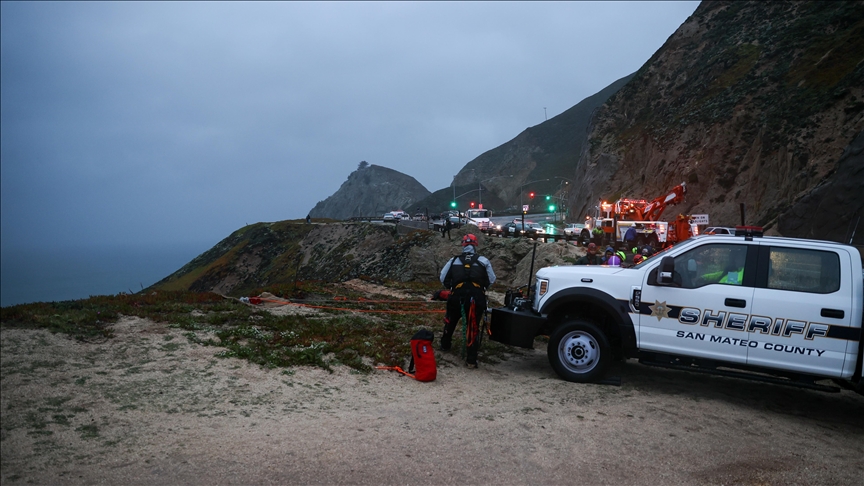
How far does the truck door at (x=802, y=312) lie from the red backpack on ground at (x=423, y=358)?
4.12 meters

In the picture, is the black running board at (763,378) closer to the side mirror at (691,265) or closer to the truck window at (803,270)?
the truck window at (803,270)

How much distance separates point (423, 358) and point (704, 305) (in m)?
3.84

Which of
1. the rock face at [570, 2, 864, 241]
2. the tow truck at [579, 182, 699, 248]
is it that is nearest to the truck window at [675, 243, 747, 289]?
the rock face at [570, 2, 864, 241]

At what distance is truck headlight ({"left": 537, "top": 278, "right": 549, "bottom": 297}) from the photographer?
8242 millimetres

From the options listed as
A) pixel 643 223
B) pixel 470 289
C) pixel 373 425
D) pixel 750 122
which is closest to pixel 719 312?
pixel 470 289

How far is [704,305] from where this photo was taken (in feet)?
23.4

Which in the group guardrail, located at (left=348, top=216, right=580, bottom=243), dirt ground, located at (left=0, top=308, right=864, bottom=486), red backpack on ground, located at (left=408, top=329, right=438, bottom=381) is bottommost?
dirt ground, located at (left=0, top=308, right=864, bottom=486)

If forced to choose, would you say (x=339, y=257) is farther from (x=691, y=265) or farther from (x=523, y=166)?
(x=523, y=166)

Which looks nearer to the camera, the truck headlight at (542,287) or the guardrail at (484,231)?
the truck headlight at (542,287)

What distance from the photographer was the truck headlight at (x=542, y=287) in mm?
8242

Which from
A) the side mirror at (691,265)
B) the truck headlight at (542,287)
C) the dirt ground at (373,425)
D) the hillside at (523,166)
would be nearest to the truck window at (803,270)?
the side mirror at (691,265)

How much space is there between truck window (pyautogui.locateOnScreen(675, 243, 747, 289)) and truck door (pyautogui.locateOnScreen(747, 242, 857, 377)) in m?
0.25

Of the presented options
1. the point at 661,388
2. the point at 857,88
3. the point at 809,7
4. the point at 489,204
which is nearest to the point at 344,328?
the point at 661,388

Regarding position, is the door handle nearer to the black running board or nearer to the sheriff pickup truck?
A: the sheriff pickup truck
